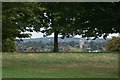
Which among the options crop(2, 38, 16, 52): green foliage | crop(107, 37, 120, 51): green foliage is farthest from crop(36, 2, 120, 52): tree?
crop(107, 37, 120, 51): green foliage

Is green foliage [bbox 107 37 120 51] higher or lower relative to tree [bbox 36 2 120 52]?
lower

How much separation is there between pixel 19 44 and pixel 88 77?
1250 inches

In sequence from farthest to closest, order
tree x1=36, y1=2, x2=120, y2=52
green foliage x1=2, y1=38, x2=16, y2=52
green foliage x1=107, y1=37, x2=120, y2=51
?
green foliage x1=107, y1=37, x2=120, y2=51 < green foliage x1=2, y1=38, x2=16, y2=52 < tree x1=36, y1=2, x2=120, y2=52

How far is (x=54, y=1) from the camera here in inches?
658

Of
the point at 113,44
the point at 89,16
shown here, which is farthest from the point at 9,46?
the point at 89,16

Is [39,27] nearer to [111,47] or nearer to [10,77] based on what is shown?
[111,47]

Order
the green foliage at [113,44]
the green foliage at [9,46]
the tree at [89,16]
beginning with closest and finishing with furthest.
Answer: the tree at [89,16], the green foliage at [9,46], the green foliage at [113,44]

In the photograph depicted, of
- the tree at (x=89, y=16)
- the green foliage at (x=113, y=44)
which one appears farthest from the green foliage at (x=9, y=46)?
the tree at (x=89, y=16)

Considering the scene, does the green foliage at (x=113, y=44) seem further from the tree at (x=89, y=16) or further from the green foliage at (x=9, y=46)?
the tree at (x=89, y=16)

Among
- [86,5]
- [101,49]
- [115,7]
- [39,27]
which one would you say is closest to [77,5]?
[86,5]

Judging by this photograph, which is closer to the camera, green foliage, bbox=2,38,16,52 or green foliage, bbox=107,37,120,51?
green foliage, bbox=2,38,16,52

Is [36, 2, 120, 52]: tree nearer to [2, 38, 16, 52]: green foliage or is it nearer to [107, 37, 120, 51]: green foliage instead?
[2, 38, 16, 52]: green foliage

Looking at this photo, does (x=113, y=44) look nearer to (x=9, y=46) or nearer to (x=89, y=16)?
(x=9, y=46)

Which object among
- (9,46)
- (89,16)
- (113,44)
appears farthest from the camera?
(113,44)
